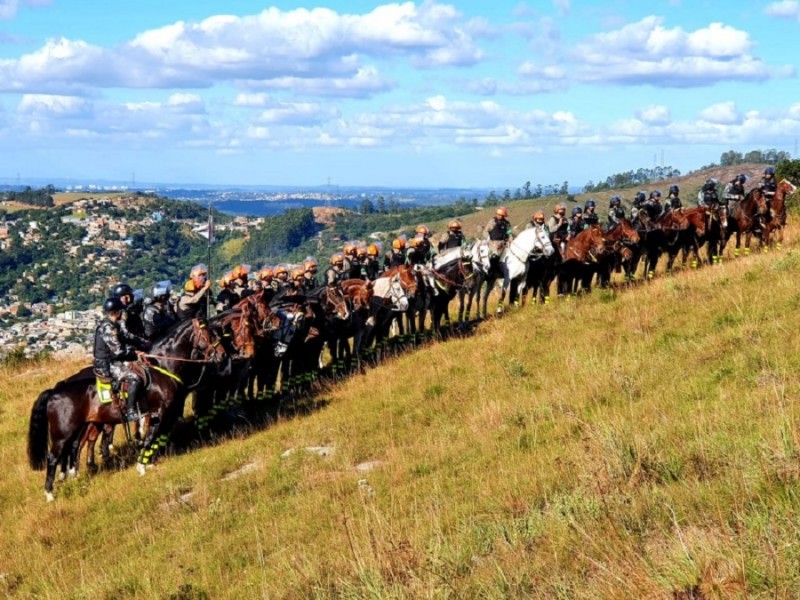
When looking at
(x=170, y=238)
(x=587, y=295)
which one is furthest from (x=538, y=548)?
(x=170, y=238)

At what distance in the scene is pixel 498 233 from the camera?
25844 millimetres

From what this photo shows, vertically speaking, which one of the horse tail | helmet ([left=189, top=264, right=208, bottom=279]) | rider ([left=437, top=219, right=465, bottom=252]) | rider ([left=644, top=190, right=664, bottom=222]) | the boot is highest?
rider ([left=644, top=190, right=664, bottom=222])

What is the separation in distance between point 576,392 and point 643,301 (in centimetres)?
778

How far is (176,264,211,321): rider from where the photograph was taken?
19.7 m

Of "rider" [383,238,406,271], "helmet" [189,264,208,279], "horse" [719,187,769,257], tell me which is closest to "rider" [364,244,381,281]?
"rider" [383,238,406,271]

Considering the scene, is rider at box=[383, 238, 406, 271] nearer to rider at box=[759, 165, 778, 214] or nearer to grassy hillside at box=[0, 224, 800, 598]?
grassy hillside at box=[0, 224, 800, 598]

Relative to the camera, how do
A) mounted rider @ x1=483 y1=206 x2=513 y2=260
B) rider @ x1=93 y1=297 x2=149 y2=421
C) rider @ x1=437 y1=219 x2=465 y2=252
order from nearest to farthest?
rider @ x1=93 y1=297 x2=149 y2=421 < mounted rider @ x1=483 y1=206 x2=513 y2=260 < rider @ x1=437 y1=219 x2=465 y2=252

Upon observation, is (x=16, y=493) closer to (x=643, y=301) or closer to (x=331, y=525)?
(x=331, y=525)

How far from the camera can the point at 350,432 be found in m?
15.3

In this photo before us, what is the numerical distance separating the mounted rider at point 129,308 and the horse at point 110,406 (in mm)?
922

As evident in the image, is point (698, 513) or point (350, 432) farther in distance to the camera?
point (350, 432)

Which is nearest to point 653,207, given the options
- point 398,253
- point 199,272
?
point 398,253

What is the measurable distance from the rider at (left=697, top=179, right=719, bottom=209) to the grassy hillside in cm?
744

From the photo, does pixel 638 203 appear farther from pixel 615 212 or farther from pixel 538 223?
pixel 538 223
